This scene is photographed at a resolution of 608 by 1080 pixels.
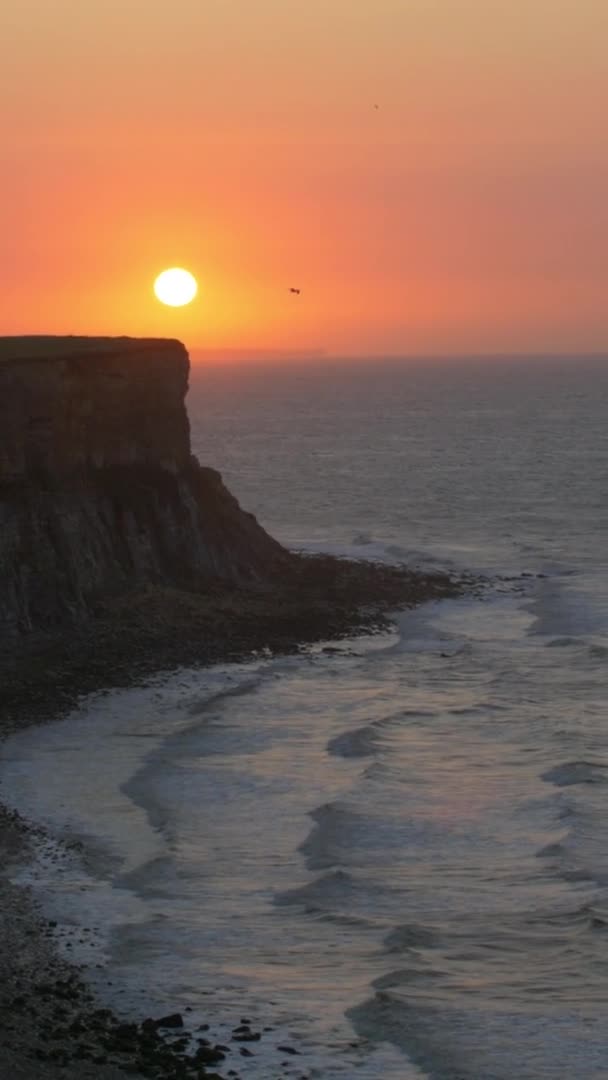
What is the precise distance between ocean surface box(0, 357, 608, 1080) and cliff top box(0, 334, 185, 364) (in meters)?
14.0

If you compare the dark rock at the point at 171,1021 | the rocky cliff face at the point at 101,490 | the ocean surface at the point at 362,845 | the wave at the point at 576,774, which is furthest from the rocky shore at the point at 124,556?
the dark rock at the point at 171,1021

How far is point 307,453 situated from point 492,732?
12444 cm

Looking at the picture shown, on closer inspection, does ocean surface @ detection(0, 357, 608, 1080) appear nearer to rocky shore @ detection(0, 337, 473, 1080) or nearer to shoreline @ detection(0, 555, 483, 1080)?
shoreline @ detection(0, 555, 483, 1080)

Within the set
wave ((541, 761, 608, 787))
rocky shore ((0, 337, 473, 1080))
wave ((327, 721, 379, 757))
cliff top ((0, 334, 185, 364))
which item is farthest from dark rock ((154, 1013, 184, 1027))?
cliff top ((0, 334, 185, 364))

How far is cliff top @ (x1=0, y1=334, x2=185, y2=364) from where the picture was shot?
65.2 m

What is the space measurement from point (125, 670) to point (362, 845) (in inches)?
761

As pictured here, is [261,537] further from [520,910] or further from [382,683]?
[520,910]

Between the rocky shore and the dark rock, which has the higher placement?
the rocky shore

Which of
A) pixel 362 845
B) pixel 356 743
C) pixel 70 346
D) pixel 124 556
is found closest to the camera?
pixel 362 845

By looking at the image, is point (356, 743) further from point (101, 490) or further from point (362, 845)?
point (101, 490)

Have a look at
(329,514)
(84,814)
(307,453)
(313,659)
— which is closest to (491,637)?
(313,659)

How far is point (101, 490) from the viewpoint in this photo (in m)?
66.4

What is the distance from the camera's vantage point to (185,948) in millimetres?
33312

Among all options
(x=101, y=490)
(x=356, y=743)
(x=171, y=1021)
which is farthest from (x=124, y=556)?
(x=171, y=1021)
